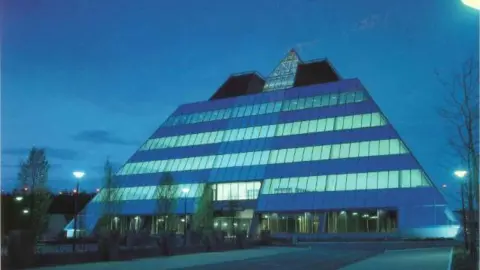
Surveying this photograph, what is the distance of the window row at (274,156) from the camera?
6284cm

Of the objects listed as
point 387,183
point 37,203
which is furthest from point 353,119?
point 37,203

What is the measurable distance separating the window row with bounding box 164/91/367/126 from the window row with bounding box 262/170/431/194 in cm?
1251

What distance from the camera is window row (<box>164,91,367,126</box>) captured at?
235ft

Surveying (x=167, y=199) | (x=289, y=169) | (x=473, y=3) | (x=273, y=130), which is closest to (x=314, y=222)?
(x=289, y=169)

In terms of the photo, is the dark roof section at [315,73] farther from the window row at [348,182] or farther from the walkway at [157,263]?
the walkway at [157,263]

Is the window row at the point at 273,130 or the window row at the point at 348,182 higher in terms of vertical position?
the window row at the point at 273,130

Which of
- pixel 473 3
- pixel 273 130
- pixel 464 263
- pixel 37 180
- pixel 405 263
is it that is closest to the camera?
pixel 473 3

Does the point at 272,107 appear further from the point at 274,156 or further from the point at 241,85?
the point at 241,85

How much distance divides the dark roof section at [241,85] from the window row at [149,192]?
24045mm

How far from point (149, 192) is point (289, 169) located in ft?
65.7

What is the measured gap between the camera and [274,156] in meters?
69.9

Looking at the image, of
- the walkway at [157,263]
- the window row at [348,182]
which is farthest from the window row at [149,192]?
the walkway at [157,263]

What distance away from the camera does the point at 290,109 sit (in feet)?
248

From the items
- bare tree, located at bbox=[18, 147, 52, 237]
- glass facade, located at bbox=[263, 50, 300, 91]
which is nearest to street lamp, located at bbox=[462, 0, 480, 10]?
bare tree, located at bbox=[18, 147, 52, 237]
